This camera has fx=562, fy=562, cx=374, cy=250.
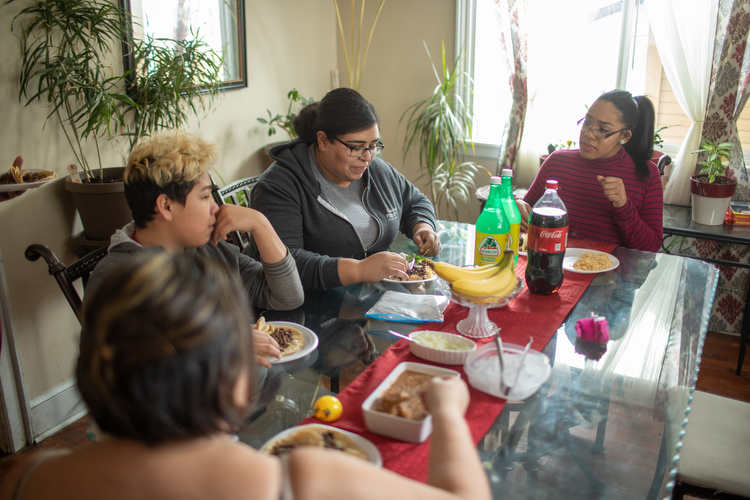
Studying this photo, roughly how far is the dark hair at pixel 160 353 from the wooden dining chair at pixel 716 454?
1105mm

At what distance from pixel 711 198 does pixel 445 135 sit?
4.75ft

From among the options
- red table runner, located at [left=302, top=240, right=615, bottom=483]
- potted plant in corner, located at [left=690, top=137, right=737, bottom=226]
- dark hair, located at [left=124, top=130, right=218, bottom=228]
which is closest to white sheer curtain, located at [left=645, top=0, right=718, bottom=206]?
potted plant in corner, located at [left=690, top=137, right=737, bottom=226]

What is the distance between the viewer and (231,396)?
65cm

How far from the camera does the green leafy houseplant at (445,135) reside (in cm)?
339

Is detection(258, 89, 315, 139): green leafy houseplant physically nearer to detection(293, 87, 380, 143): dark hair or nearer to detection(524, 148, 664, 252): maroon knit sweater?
detection(293, 87, 380, 143): dark hair

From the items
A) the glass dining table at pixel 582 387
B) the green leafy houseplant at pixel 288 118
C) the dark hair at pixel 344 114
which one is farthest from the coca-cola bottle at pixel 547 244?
the green leafy houseplant at pixel 288 118

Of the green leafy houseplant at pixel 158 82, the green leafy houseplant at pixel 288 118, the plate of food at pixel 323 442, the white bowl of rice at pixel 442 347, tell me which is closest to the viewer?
the plate of food at pixel 323 442

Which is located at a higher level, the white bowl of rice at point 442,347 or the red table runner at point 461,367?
the white bowl of rice at point 442,347

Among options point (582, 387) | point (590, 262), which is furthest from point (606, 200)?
point (582, 387)

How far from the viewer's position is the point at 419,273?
1671mm

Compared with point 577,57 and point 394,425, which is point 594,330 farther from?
point 577,57

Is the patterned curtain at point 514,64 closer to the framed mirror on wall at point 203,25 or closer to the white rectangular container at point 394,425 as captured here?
the framed mirror on wall at point 203,25

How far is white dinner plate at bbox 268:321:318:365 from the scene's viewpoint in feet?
3.90

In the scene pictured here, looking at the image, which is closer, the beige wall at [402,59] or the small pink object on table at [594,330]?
the small pink object on table at [594,330]
